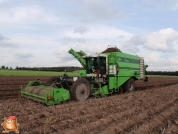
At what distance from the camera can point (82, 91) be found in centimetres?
993

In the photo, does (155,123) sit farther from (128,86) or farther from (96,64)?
(128,86)

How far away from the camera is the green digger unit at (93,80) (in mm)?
9242

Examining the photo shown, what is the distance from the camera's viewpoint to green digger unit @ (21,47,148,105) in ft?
30.3

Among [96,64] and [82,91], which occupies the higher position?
[96,64]

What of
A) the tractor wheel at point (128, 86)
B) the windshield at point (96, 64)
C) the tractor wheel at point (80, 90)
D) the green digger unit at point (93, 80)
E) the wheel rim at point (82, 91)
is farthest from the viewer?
the tractor wheel at point (128, 86)

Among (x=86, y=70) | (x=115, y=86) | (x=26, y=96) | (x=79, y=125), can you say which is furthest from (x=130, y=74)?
(x=79, y=125)

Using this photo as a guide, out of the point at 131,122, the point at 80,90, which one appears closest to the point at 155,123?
the point at 131,122

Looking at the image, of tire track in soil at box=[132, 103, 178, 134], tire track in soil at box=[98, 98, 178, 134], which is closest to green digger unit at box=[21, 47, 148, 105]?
tire track in soil at box=[98, 98, 178, 134]

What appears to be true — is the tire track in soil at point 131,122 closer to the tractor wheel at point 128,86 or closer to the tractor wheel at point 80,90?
the tractor wheel at point 80,90

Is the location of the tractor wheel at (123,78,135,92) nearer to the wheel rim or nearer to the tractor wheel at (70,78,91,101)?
the tractor wheel at (70,78,91,101)

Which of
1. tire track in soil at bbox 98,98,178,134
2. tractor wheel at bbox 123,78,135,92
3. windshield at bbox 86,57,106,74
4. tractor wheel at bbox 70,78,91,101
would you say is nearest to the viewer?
tire track in soil at bbox 98,98,178,134

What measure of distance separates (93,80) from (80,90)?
1.72 meters

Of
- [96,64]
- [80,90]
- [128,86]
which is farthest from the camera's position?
[128,86]

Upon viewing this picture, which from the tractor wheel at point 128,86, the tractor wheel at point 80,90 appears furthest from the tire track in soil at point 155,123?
the tractor wheel at point 128,86
